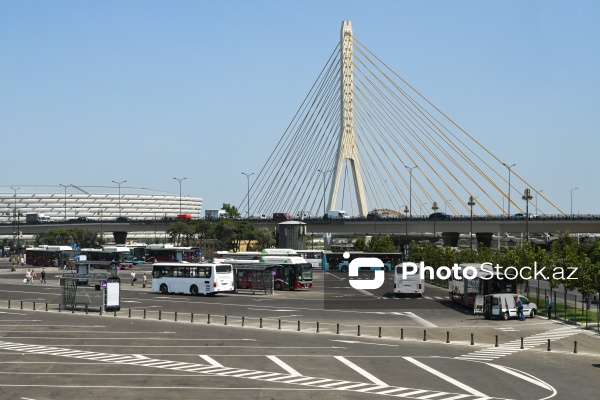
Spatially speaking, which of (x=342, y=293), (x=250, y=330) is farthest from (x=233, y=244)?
(x=250, y=330)

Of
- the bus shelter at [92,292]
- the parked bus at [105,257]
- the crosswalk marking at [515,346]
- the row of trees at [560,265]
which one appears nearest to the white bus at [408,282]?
the row of trees at [560,265]

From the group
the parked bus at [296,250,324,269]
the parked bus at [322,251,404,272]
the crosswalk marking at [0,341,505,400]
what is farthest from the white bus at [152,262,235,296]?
the parked bus at [296,250,324,269]

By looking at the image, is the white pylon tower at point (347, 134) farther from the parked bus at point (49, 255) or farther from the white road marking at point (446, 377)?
the white road marking at point (446, 377)

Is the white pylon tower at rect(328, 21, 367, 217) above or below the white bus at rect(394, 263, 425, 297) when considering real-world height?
above

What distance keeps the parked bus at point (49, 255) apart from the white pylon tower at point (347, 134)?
132 feet

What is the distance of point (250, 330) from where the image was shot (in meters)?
44.3

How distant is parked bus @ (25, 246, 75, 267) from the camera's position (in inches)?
4611

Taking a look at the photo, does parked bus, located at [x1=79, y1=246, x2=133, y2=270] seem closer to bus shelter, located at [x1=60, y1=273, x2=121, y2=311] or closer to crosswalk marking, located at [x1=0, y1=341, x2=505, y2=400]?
bus shelter, located at [x1=60, y1=273, x2=121, y2=311]

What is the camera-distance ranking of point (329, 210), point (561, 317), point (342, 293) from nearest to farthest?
point (561, 317) < point (342, 293) < point (329, 210)

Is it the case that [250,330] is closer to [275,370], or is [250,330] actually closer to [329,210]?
[275,370]

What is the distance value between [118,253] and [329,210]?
39.2 meters

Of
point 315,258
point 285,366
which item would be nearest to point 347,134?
point 315,258

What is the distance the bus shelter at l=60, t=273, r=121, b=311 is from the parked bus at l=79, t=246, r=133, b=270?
47293 millimetres

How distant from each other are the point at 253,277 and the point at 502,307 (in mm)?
26689
